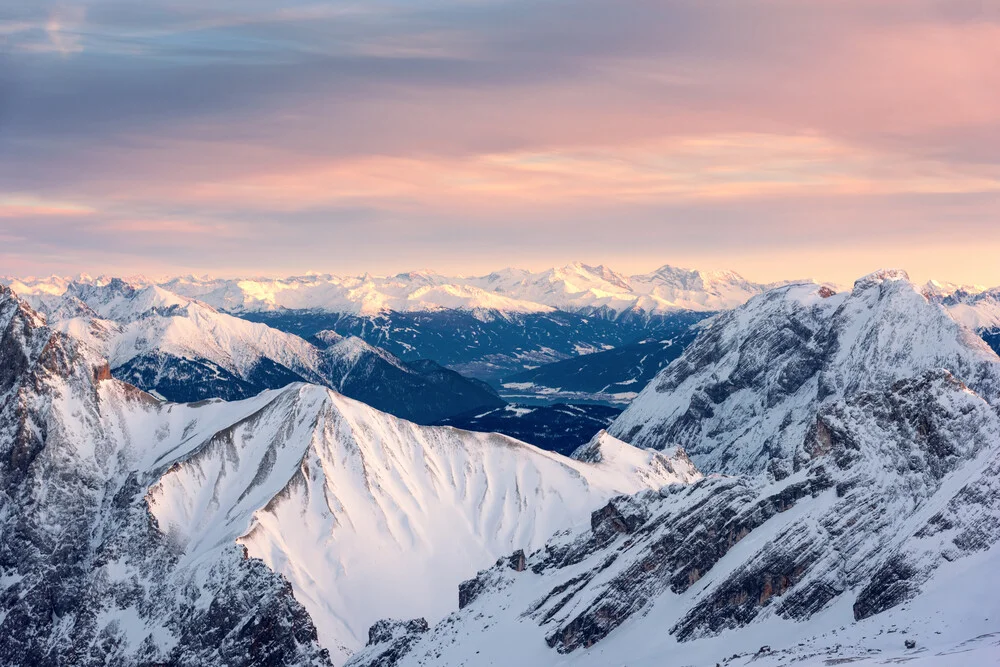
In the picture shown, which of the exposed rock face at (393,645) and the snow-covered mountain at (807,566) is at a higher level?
the snow-covered mountain at (807,566)

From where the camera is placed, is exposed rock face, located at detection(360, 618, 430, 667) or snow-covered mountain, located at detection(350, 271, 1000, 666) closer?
snow-covered mountain, located at detection(350, 271, 1000, 666)

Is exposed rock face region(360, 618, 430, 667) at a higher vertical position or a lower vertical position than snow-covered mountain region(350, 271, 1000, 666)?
lower

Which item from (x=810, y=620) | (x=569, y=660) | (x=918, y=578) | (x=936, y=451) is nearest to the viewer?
(x=918, y=578)

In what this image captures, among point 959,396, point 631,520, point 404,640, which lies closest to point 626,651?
point 631,520

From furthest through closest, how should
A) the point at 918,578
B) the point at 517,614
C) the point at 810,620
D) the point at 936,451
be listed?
the point at 517,614 → the point at 936,451 → the point at 810,620 → the point at 918,578

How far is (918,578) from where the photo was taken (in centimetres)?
13188

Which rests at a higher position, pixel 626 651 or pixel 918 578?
pixel 918 578

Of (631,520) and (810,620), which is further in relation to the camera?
(631,520)

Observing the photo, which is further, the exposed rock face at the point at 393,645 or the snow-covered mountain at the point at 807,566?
the exposed rock face at the point at 393,645

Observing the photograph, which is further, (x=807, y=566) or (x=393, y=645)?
(x=393, y=645)

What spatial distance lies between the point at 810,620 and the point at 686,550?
1162 inches

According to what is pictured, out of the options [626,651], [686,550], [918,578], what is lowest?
[626,651]

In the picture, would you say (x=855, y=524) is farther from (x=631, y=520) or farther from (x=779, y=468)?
(x=631, y=520)

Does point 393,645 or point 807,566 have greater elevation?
point 807,566
